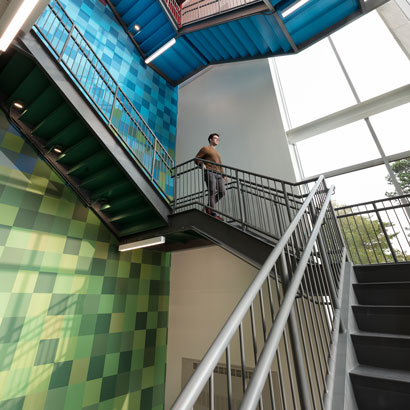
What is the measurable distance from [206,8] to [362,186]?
626cm

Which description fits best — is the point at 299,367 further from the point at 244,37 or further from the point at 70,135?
the point at 244,37

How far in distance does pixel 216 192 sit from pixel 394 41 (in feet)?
18.4

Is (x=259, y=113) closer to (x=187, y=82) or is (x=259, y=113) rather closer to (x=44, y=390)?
(x=187, y=82)

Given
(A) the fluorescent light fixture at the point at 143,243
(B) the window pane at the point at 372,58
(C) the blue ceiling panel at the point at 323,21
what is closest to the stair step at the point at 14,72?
(A) the fluorescent light fixture at the point at 143,243

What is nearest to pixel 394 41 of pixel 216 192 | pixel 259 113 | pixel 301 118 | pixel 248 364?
pixel 301 118

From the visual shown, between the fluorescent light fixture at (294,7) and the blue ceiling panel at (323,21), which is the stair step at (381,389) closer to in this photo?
the fluorescent light fixture at (294,7)

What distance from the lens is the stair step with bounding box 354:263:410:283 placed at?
2.26 meters

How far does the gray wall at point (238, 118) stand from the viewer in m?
5.48

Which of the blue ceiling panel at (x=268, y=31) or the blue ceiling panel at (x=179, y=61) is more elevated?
the blue ceiling panel at (x=179, y=61)

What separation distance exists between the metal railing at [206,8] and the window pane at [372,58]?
2.87 m

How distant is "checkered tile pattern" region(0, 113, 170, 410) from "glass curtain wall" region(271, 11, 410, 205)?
17.3 feet

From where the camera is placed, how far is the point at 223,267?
482cm

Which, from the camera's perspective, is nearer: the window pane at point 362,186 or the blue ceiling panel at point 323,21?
the window pane at point 362,186

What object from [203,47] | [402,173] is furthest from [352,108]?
[203,47]
